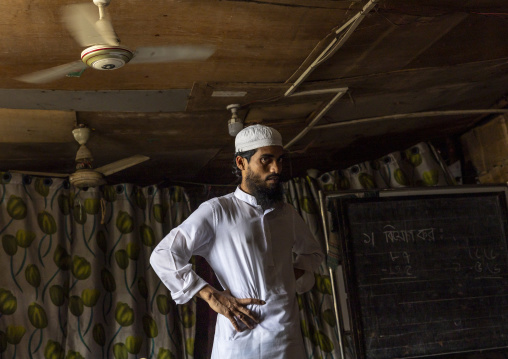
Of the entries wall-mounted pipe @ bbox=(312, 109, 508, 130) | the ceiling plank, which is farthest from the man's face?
wall-mounted pipe @ bbox=(312, 109, 508, 130)

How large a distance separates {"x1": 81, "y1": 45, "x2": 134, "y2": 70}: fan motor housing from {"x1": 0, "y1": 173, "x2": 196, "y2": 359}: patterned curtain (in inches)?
83.3

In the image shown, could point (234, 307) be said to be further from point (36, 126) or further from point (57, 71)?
point (36, 126)

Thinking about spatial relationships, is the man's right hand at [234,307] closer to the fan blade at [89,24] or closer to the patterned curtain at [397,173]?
the fan blade at [89,24]

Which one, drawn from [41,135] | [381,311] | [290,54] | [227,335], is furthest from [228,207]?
[41,135]

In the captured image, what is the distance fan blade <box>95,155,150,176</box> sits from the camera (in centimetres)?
372

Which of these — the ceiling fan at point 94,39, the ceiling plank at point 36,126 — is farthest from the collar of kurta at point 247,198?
the ceiling plank at point 36,126

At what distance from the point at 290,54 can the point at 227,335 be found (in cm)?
138

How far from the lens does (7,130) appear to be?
3.38 meters

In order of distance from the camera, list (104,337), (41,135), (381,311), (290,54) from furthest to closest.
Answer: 1. (104,337)
2. (41,135)
3. (381,311)
4. (290,54)

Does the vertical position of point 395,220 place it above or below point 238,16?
below

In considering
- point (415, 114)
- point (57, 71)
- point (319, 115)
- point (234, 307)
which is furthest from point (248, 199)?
point (415, 114)

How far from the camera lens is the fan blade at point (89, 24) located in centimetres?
194

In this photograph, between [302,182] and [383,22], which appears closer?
[383,22]

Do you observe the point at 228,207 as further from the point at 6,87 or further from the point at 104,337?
the point at 104,337
